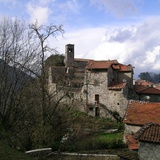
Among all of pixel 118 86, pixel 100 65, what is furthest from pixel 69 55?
pixel 118 86

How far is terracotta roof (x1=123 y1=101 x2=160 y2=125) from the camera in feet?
72.6

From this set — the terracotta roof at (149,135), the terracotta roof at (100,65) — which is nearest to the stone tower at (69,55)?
the terracotta roof at (100,65)

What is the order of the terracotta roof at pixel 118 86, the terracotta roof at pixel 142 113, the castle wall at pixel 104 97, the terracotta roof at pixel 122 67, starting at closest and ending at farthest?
the terracotta roof at pixel 142 113 < the terracotta roof at pixel 118 86 < the castle wall at pixel 104 97 < the terracotta roof at pixel 122 67

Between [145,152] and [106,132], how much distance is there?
20.4 metres

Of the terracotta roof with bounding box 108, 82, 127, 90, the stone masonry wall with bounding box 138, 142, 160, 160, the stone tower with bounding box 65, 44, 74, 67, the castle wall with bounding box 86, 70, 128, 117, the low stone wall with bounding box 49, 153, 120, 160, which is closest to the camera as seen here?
the stone masonry wall with bounding box 138, 142, 160, 160

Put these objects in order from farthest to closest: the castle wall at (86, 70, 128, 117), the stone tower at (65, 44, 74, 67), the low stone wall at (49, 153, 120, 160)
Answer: the stone tower at (65, 44, 74, 67) < the castle wall at (86, 70, 128, 117) < the low stone wall at (49, 153, 120, 160)

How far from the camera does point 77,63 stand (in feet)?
207

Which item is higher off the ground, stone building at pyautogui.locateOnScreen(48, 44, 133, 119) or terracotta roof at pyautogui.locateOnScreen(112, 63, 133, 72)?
terracotta roof at pyautogui.locateOnScreen(112, 63, 133, 72)

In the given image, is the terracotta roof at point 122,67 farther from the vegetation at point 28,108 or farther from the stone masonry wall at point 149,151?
the stone masonry wall at point 149,151

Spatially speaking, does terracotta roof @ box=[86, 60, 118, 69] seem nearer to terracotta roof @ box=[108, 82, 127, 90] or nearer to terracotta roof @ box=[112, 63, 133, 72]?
terracotta roof @ box=[112, 63, 133, 72]

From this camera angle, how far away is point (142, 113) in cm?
2266

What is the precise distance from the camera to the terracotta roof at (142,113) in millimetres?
22141

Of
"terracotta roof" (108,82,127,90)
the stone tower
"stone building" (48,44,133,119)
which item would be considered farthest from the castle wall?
the stone tower

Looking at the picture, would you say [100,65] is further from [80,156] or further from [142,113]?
[80,156]
